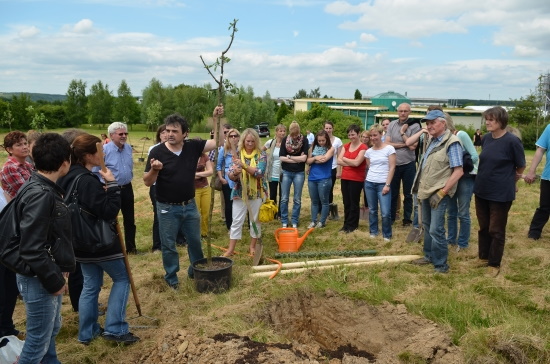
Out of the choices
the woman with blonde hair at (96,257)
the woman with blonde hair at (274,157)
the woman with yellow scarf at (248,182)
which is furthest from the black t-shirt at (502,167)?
the woman with blonde hair at (96,257)

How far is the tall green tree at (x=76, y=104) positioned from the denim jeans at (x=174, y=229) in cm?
6084

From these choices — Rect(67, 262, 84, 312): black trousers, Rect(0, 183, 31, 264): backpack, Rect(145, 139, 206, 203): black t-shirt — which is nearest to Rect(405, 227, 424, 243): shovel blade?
Result: Rect(145, 139, 206, 203): black t-shirt

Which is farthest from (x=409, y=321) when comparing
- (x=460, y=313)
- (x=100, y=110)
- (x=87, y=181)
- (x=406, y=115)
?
(x=100, y=110)

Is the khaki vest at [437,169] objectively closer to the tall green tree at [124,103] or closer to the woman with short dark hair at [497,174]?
the woman with short dark hair at [497,174]

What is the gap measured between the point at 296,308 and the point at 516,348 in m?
2.04

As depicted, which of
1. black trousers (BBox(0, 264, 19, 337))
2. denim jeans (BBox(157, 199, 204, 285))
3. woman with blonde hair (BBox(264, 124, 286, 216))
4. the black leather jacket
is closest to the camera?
the black leather jacket

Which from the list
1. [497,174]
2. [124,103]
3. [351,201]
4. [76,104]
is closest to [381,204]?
[351,201]

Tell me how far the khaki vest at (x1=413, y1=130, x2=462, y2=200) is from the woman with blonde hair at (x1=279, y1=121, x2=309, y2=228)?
241 cm

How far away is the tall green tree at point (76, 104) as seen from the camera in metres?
58.8

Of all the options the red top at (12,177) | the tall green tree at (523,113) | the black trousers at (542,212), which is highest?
the tall green tree at (523,113)

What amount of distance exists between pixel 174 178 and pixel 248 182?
1451mm

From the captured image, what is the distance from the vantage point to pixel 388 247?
20.7ft

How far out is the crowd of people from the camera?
2.79 meters

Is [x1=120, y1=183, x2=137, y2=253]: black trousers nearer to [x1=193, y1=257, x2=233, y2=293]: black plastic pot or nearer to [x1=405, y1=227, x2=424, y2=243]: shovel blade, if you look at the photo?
[x1=193, y1=257, x2=233, y2=293]: black plastic pot
